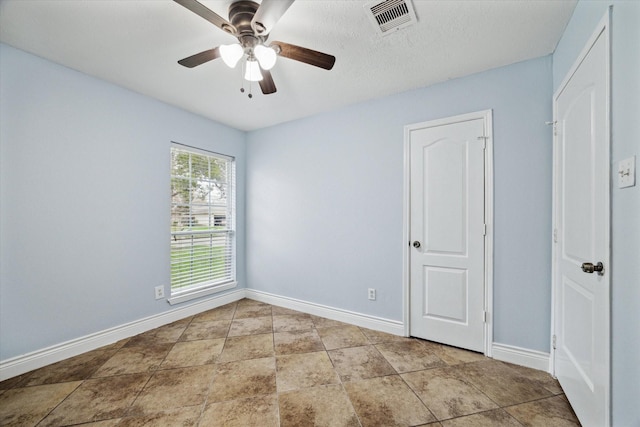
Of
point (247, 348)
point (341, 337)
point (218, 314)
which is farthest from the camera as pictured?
point (218, 314)

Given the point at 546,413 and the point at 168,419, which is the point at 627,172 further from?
the point at 168,419

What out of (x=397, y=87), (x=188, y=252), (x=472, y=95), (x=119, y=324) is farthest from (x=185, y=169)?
(x=472, y=95)

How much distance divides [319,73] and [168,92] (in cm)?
163

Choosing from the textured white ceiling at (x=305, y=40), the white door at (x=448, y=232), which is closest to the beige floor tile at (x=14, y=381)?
the textured white ceiling at (x=305, y=40)

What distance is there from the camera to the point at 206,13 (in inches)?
54.6

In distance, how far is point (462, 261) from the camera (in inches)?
95.5

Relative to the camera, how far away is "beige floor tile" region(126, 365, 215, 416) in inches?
67.2

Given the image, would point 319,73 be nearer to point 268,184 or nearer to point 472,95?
point 472,95

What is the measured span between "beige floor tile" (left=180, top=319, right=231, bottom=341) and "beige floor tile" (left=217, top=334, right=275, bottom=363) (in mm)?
214

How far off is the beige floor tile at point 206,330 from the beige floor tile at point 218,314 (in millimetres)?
84

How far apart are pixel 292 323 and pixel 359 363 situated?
105cm

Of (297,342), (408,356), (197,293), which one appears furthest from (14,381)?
(408,356)

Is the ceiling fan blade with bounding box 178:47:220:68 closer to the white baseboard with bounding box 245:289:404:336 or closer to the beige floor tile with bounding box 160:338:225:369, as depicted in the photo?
the beige floor tile with bounding box 160:338:225:369

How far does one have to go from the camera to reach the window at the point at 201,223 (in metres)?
3.21
